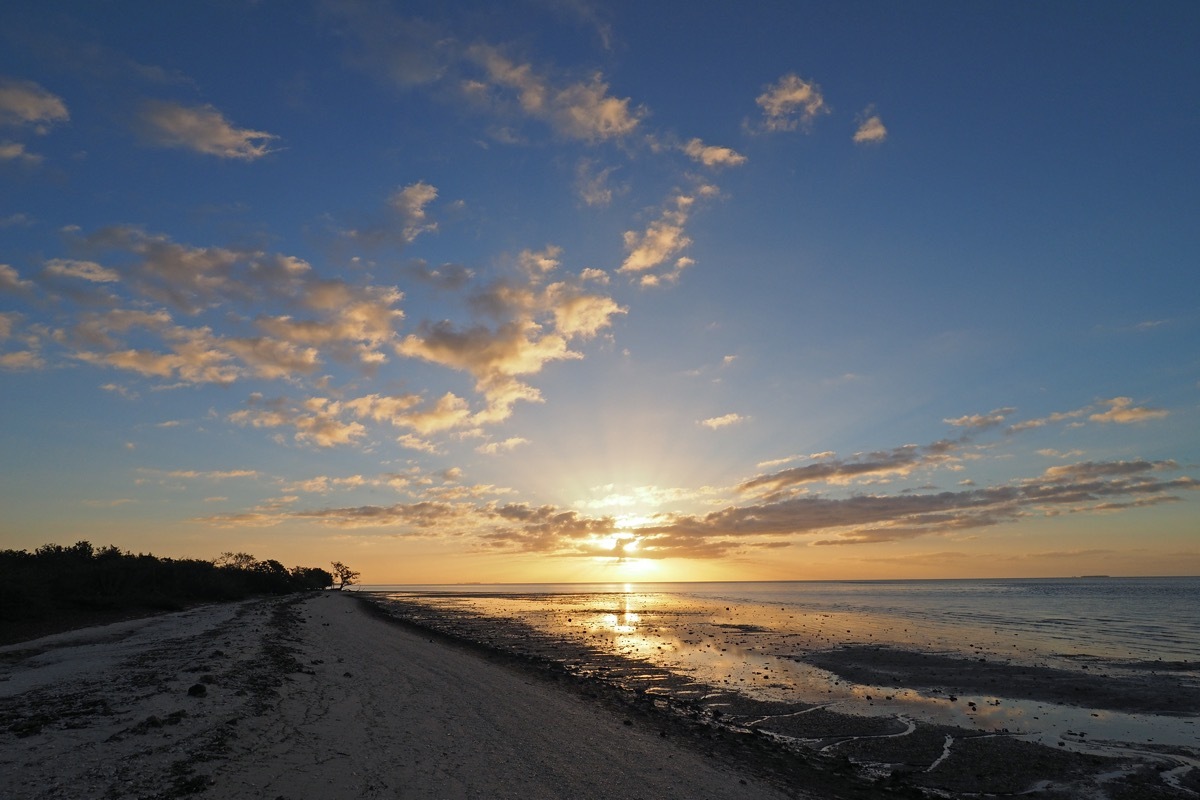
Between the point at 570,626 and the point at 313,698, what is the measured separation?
4019 cm

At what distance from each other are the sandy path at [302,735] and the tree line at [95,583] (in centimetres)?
1755

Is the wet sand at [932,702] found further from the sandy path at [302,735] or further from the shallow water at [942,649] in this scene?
the sandy path at [302,735]

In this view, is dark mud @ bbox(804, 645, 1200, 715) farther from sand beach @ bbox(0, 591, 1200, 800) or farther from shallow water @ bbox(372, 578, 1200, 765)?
shallow water @ bbox(372, 578, 1200, 765)

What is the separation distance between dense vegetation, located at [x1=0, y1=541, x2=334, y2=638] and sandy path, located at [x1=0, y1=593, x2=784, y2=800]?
57.9 ft

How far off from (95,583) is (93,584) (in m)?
0.49

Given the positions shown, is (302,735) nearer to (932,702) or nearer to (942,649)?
(932,702)

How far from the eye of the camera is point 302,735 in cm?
1293

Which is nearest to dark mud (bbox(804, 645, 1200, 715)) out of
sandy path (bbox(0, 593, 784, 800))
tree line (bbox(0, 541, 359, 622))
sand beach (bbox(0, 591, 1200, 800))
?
sand beach (bbox(0, 591, 1200, 800))

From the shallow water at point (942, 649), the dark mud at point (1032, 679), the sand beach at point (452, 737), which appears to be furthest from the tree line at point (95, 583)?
the dark mud at point (1032, 679)

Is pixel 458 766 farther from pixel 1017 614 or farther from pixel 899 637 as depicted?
pixel 1017 614

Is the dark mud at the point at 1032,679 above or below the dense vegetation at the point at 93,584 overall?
below

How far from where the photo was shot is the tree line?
116 ft

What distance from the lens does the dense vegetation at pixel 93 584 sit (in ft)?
116

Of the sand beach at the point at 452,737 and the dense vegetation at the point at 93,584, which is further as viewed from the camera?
the dense vegetation at the point at 93,584
